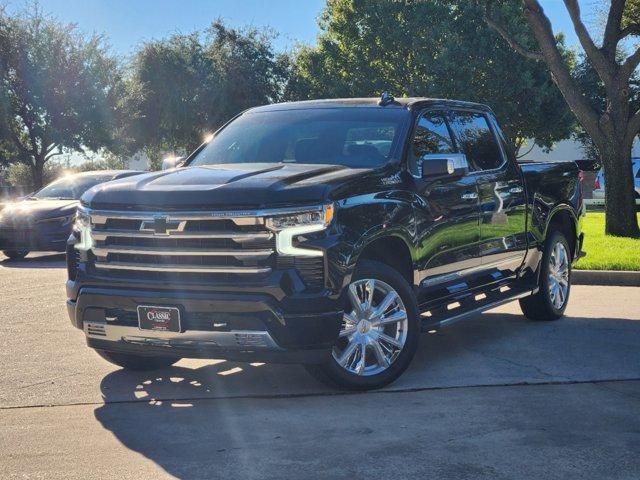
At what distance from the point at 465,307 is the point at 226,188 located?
8.03 feet

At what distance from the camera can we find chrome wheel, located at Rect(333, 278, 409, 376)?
18.6ft

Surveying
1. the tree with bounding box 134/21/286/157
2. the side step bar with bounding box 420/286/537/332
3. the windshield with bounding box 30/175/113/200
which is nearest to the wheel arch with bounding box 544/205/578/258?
the side step bar with bounding box 420/286/537/332

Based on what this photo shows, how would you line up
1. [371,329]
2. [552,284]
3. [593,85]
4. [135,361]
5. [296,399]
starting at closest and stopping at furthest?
[296,399]
[371,329]
[135,361]
[552,284]
[593,85]

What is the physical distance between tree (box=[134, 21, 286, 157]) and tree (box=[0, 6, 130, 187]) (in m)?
3.84

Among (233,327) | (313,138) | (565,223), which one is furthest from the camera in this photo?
(565,223)

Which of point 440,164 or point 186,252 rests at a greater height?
point 440,164

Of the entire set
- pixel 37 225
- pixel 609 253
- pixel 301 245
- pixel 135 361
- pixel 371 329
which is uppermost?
pixel 301 245

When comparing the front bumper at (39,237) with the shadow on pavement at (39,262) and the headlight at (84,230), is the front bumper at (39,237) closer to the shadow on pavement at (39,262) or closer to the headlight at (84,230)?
the shadow on pavement at (39,262)

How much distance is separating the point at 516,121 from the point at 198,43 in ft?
48.0

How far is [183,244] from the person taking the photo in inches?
212

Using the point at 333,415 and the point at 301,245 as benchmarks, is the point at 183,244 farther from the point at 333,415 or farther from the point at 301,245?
the point at 333,415

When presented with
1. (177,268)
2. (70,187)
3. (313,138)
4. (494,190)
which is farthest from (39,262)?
(177,268)

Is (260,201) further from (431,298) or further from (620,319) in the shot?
(620,319)

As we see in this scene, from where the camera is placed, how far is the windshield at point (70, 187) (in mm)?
15766
